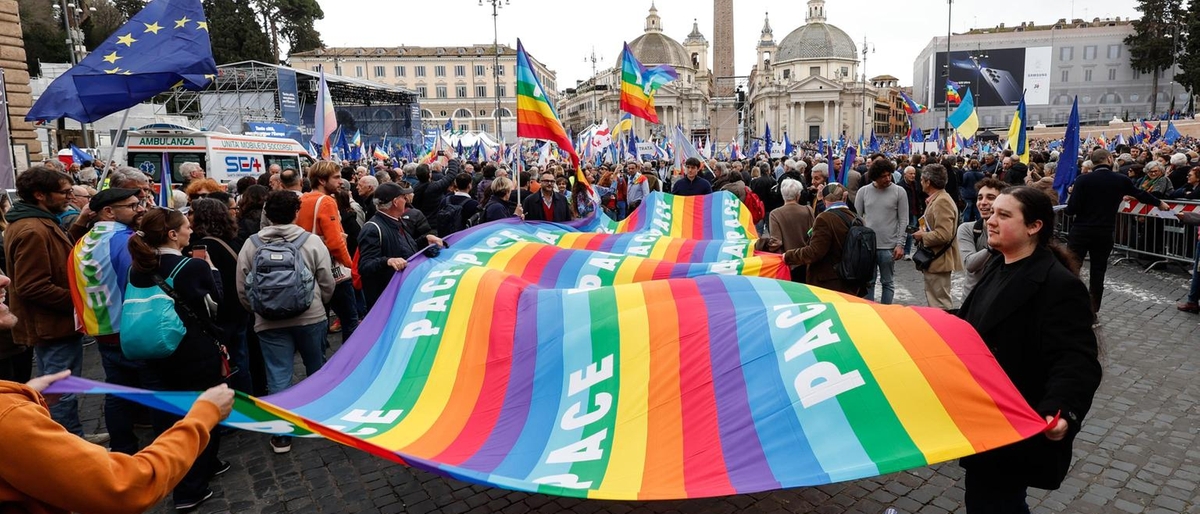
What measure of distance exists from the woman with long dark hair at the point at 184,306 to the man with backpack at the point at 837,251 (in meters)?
4.43

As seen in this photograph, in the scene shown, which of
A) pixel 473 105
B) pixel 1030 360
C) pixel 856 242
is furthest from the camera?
pixel 473 105

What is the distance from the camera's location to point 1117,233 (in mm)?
11867

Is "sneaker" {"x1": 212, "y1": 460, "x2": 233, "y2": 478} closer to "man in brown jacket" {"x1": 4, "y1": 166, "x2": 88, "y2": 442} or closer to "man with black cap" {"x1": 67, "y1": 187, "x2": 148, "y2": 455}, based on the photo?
"man with black cap" {"x1": 67, "y1": 187, "x2": 148, "y2": 455}

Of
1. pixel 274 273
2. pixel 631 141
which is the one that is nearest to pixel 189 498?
pixel 274 273

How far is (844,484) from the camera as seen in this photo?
4293 millimetres

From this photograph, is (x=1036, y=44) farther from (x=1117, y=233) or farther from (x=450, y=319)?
(x=450, y=319)

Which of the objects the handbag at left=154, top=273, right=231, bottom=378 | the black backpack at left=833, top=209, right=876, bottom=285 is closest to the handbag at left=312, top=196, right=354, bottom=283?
the handbag at left=154, top=273, right=231, bottom=378

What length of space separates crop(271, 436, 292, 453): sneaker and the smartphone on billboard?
3436 inches

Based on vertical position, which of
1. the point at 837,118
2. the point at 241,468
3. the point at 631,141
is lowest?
the point at 241,468

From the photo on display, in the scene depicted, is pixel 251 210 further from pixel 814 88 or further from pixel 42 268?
pixel 814 88

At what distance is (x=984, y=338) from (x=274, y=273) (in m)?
4.23

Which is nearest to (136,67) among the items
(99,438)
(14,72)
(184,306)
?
(99,438)

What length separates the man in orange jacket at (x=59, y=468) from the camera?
171 cm

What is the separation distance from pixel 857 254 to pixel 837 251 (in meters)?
0.20
